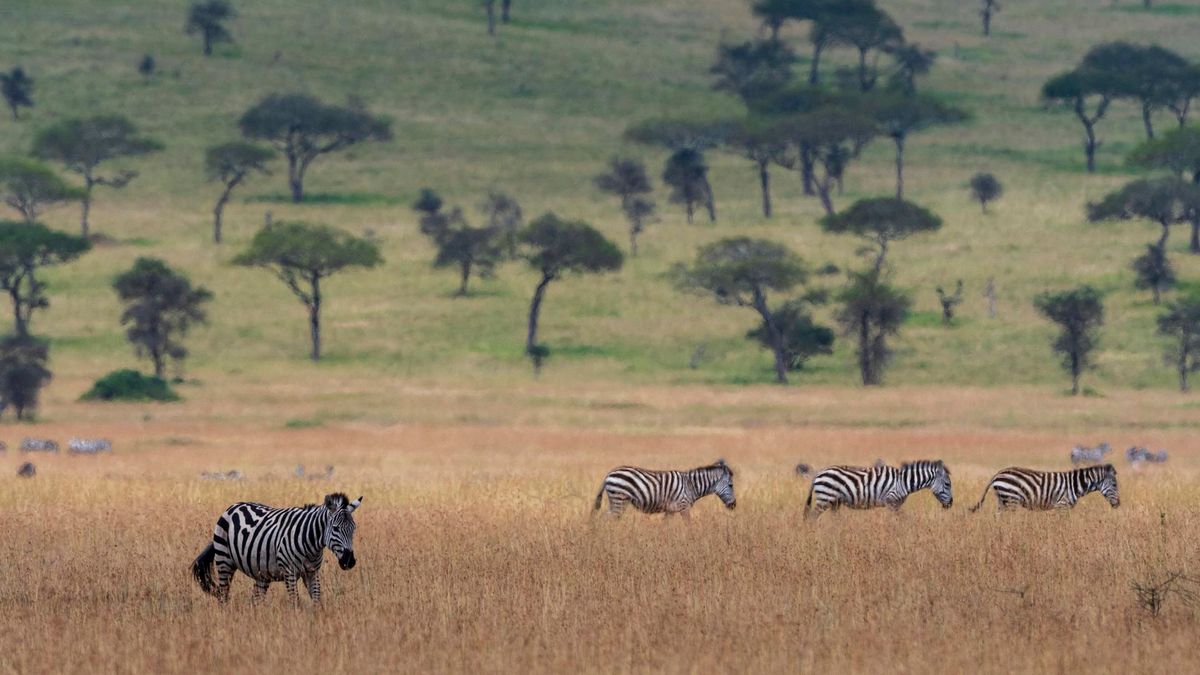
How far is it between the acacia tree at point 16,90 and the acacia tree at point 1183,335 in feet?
292

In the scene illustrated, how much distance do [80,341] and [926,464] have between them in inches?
2273

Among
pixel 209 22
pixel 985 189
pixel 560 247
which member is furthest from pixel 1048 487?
pixel 209 22

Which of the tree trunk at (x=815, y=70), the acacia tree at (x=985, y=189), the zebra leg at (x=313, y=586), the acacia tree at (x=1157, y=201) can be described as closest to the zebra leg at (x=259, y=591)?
the zebra leg at (x=313, y=586)

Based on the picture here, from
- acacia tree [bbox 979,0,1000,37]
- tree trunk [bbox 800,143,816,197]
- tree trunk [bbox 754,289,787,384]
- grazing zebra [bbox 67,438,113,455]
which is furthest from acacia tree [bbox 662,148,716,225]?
acacia tree [bbox 979,0,1000,37]

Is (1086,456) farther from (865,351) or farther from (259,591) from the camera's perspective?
(865,351)

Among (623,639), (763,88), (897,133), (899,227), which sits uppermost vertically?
(763,88)

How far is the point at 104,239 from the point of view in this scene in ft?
304

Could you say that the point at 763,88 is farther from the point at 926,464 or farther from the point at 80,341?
the point at 926,464

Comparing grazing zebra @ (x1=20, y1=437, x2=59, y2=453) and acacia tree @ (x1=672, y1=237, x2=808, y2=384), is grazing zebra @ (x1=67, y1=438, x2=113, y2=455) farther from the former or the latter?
acacia tree @ (x1=672, y1=237, x2=808, y2=384)

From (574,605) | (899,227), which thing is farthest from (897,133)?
(574,605)

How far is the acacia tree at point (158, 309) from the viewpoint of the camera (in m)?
63.6

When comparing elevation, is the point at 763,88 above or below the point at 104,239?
above

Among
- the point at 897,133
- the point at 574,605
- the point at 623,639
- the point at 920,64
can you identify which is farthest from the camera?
the point at 920,64

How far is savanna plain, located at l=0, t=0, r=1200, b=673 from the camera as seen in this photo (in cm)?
1366
